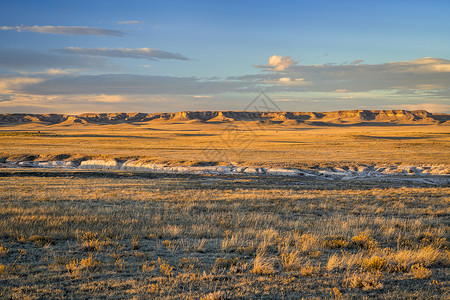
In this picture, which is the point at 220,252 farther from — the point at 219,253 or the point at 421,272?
the point at 421,272

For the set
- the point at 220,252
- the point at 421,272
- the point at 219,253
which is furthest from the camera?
the point at 220,252

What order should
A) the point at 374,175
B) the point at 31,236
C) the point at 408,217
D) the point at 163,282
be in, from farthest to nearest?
the point at 374,175, the point at 408,217, the point at 31,236, the point at 163,282

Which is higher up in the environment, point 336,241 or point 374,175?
point 336,241

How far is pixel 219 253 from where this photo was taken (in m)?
7.53

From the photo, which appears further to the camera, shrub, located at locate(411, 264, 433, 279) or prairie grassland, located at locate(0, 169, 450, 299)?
shrub, located at locate(411, 264, 433, 279)

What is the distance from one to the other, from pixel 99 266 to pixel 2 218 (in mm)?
5907

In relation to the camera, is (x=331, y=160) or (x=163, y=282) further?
(x=331, y=160)

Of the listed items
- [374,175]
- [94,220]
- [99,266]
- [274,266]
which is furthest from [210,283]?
[374,175]

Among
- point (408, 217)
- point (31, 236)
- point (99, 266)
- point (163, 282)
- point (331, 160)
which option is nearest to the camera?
point (163, 282)

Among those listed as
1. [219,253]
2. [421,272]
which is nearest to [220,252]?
[219,253]

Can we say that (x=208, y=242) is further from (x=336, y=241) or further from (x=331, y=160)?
(x=331, y=160)

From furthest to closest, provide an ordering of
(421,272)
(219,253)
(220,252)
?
1. (220,252)
2. (219,253)
3. (421,272)

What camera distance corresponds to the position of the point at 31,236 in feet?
26.9

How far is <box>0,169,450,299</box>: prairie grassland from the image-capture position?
Answer: 5.46m
